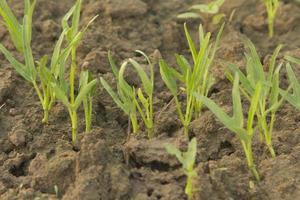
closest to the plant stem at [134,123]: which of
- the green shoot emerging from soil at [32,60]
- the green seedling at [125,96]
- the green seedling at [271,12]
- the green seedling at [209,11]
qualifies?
the green seedling at [125,96]

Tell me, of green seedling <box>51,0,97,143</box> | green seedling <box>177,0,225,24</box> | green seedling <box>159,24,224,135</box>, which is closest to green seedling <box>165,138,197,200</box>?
green seedling <box>159,24,224,135</box>

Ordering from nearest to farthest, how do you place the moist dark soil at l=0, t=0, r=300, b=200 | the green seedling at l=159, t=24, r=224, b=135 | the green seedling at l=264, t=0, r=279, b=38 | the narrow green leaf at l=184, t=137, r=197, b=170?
the narrow green leaf at l=184, t=137, r=197, b=170
the moist dark soil at l=0, t=0, r=300, b=200
the green seedling at l=159, t=24, r=224, b=135
the green seedling at l=264, t=0, r=279, b=38

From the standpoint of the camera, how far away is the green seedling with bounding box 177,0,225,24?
94.4 inches

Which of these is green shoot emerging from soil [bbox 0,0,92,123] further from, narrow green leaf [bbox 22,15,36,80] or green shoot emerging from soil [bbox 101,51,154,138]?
green shoot emerging from soil [bbox 101,51,154,138]

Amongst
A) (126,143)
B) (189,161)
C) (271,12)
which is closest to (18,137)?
(126,143)

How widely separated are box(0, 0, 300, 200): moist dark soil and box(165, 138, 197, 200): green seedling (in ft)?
0.07

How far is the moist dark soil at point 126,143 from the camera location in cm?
174

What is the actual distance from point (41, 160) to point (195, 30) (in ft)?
3.21

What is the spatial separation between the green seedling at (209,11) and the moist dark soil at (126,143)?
5cm

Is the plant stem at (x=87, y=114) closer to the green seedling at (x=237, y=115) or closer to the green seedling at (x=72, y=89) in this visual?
the green seedling at (x=72, y=89)

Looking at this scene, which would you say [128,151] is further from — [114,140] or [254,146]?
[254,146]

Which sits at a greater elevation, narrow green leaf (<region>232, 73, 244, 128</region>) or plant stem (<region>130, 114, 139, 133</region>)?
narrow green leaf (<region>232, 73, 244, 128</region>)

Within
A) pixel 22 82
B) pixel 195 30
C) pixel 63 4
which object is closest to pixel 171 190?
pixel 22 82

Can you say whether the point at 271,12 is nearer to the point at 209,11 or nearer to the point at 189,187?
the point at 209,11
